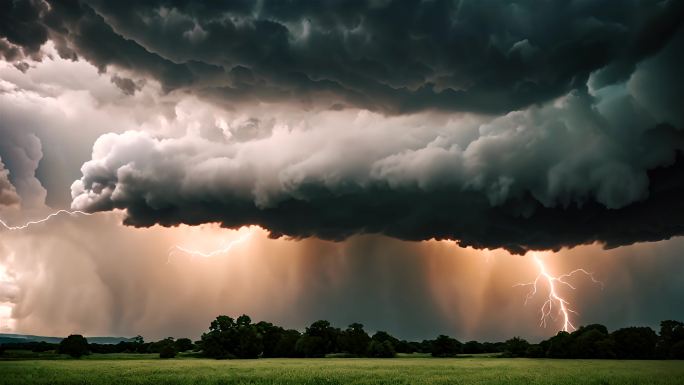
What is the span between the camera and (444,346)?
465ft

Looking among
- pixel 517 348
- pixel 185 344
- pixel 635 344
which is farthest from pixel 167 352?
pixel 635 344

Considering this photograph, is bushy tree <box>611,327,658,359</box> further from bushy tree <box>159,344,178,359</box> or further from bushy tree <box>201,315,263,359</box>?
bushy tree <box>159,344,178,359</box>

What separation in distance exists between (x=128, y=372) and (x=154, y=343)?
291 feet

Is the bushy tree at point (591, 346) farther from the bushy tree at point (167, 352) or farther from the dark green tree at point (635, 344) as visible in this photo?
the bushy tree at point (167, 352)

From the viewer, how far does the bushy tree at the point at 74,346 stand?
4336 inches

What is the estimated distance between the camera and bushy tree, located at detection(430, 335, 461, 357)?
5556 inches

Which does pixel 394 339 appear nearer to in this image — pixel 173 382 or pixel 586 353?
pixel 586 353

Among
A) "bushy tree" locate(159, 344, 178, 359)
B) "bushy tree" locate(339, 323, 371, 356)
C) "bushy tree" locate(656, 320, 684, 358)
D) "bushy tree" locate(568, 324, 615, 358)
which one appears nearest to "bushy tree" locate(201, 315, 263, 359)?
"bushy tree" locate(159, 344, 178, 359)

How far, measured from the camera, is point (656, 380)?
47.8 meters

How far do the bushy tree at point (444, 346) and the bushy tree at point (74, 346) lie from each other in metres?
88.4

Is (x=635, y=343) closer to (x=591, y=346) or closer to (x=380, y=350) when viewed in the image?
(x=591, y=346)

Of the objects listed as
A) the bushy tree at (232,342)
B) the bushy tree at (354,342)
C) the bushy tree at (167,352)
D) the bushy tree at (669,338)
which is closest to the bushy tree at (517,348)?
the bushy tree at (669,338)

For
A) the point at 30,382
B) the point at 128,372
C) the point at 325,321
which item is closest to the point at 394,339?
the point at 325,321

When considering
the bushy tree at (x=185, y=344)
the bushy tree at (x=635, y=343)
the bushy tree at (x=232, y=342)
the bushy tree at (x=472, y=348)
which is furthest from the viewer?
the bushy tree at (x=472, y=348)
